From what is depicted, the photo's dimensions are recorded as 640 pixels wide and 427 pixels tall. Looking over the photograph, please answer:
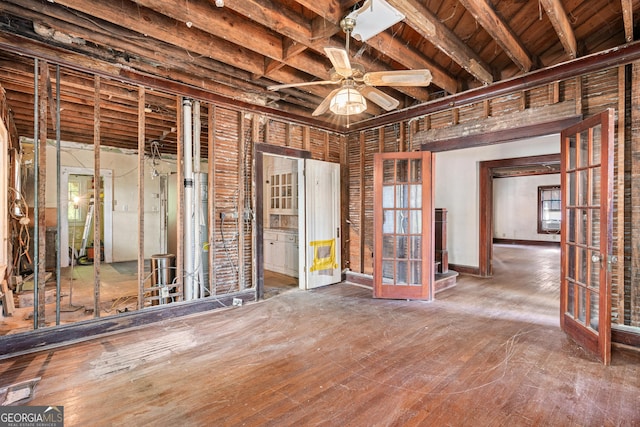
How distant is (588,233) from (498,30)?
81.4 inches

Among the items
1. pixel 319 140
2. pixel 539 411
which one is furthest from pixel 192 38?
pixel 539 411

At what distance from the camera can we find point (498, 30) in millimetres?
2699

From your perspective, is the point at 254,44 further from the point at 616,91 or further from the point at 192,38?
the point at 616,91

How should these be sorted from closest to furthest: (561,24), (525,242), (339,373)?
(339,373) < (561,24) < (525,242)

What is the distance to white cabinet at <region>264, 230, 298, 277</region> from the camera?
5.84 m

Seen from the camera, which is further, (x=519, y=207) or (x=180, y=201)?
(x=519, y=207)

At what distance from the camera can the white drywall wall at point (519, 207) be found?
11.0 metres

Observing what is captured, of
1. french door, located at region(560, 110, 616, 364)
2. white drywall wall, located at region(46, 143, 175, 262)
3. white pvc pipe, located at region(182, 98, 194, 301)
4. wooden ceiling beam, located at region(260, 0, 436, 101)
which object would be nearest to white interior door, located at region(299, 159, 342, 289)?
white pvc pipe, located at region(182, 98, 194, 301)

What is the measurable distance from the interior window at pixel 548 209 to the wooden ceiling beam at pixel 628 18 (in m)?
9.68

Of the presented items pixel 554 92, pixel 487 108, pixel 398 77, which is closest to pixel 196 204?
pixel 398 77

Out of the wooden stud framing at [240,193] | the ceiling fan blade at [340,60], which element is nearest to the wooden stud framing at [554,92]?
the ceiling fan blade at [340,60]

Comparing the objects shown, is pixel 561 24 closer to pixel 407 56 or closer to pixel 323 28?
pixel 407 56

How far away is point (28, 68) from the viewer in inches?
130

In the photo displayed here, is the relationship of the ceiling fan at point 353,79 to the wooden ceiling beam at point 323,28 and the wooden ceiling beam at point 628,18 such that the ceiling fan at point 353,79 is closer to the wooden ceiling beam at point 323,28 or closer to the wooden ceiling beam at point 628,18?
the wooden ceiling beam at point 323,28
